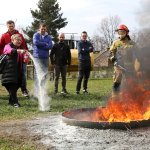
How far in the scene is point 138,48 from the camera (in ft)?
32.8

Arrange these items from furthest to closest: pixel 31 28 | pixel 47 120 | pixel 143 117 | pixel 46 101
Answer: pixel 31 28 < pixel 46 101 < pixel 47 120 < pixel 143 117

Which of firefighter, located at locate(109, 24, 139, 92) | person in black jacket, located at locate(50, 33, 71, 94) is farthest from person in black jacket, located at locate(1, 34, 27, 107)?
person in black jacket, located at locate(50, 33, 71, 94)

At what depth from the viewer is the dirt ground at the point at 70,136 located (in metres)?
6.50

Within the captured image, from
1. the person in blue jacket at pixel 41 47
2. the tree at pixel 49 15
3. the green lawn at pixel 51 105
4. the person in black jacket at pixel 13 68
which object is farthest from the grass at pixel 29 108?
the tree at pixel 49 15

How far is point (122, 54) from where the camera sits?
10867 millimetres

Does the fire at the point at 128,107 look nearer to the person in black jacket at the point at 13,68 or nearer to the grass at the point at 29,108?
the grass at the point at 29,108

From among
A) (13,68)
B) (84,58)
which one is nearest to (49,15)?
(84,58)

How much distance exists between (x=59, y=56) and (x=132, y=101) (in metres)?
6.46

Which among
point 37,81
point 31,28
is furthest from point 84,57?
point 31,28

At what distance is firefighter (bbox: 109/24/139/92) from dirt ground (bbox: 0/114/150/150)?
264cm

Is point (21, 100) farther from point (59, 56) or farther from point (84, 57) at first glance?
point (84, 57)

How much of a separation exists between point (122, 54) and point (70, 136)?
407 centimetres

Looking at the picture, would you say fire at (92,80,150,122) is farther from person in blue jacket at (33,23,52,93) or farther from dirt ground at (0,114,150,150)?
person in blue jacket at (33,23,52,93)

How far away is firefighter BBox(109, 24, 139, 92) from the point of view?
10484 mm
